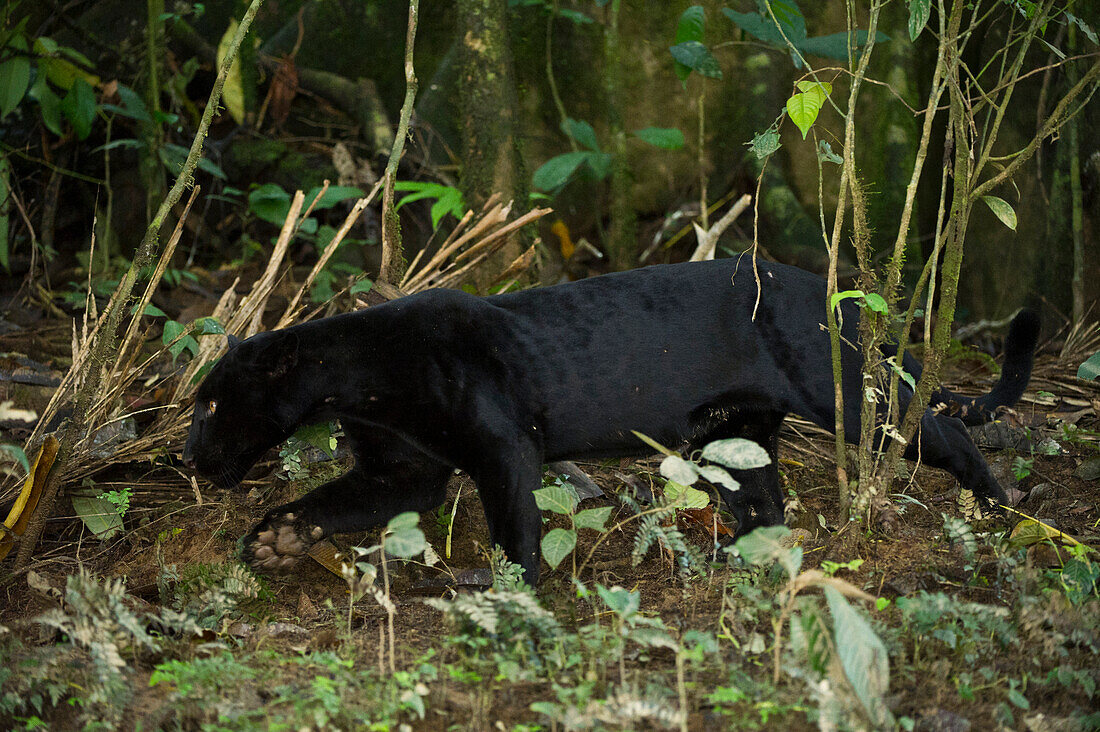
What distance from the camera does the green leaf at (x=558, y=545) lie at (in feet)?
8.07

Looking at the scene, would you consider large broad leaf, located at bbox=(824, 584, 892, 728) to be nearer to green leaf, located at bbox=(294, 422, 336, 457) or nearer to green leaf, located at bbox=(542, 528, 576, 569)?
green leaf, located at bbox=(542, 528, 576, 569)

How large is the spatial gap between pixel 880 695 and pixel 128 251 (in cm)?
594

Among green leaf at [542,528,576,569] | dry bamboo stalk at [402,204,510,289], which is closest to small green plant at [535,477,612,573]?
green leaf at [542,528,576,569]

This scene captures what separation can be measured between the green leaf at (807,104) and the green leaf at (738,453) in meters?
0.84

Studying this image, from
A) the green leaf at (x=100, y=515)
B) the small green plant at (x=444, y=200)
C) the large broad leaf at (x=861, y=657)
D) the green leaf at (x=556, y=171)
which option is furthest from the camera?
the green leaf at (x=556, y=171)

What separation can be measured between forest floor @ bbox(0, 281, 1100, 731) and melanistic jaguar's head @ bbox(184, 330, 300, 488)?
1.12ft

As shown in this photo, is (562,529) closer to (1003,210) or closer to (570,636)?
(570,636)

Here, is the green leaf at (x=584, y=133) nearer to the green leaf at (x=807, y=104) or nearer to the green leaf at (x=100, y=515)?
the green leaf at (x=807, y=104)

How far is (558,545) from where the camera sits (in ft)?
8.11

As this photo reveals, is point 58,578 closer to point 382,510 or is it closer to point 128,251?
point 382,510

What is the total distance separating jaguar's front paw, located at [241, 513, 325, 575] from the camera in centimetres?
308

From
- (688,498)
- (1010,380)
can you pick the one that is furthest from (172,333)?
(1010,380)

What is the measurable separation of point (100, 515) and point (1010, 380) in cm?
318

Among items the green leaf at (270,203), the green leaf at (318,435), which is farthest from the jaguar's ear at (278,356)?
the green leaf at (270,203)
